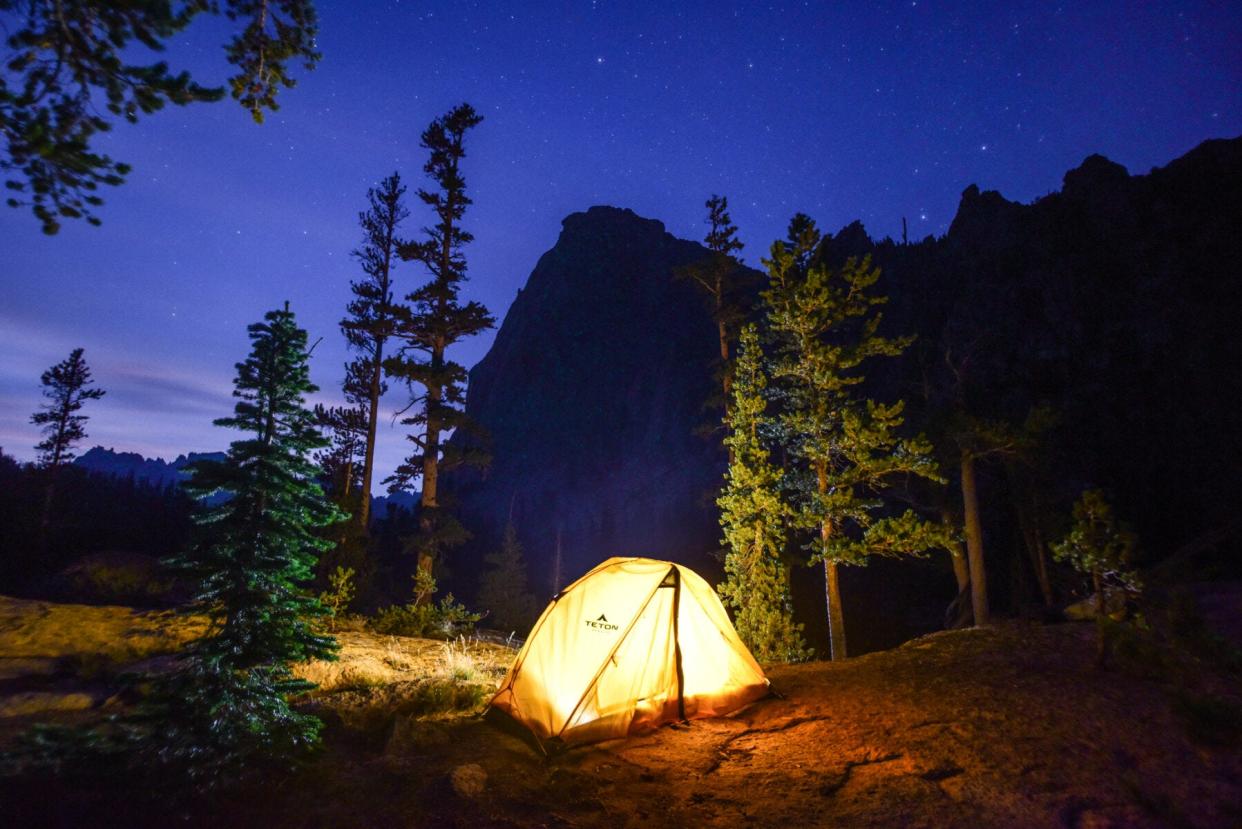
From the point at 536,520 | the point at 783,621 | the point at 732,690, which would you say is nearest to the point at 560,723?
Result: the point at 732,690

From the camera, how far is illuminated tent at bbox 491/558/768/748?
639cm

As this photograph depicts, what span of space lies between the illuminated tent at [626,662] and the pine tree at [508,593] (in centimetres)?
2859

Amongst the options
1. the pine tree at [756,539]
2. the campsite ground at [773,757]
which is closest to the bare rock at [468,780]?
the campsite ground at [773,757]

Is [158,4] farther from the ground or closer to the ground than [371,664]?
farther from the ground

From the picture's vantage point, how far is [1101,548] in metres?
6.95

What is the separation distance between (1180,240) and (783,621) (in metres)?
43.6

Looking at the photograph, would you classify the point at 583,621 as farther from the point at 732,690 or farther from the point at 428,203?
the point at 428,203

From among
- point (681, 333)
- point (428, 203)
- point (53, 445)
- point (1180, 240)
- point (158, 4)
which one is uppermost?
point (681, 333)

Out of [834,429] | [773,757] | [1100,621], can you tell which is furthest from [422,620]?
[1100,621]

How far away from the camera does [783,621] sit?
12641 mm

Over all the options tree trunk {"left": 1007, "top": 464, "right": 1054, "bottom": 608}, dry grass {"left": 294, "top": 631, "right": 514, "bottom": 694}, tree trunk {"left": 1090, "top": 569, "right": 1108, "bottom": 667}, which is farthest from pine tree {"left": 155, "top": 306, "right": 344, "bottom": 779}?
tree trunk {"left": 1007, "top": 464, "right": 1054, "bottom": 608}

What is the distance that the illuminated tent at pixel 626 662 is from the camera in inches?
252

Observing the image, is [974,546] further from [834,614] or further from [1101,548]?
[1101,548]

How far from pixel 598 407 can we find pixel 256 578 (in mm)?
72242
